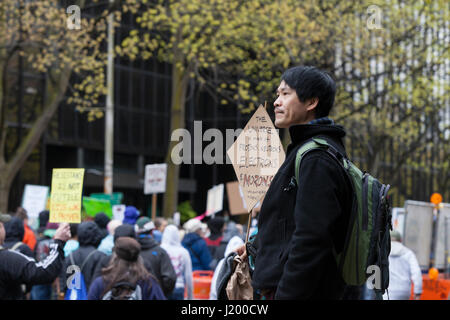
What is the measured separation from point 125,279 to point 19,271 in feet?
3.34

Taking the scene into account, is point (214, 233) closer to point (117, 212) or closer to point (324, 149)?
point (117, 212)

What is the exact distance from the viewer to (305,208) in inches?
121

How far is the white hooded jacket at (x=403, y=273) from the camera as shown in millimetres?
10406

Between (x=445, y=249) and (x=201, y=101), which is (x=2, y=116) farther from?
(x=201, y=101)

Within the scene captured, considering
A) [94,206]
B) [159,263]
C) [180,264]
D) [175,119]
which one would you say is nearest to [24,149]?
[94,206]

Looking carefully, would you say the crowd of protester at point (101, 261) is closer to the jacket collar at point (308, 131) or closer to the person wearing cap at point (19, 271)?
the person wearing cap at point (19, 271)

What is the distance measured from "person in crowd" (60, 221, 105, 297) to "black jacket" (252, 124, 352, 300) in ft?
16.7

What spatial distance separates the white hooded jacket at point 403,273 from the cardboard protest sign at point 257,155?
6.02 meters

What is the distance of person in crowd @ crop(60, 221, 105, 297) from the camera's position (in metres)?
8.18

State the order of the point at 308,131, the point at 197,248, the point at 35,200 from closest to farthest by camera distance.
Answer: the point at 308,131 → the point at 197,248 → the point at 35,200

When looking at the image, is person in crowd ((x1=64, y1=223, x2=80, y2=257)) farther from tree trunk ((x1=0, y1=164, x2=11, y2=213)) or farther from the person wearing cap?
tree trunk ((x1=0, y1=164, x2=11, y2=213))

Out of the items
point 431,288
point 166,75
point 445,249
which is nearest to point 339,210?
point 431,288

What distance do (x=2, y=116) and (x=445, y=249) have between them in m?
11.4

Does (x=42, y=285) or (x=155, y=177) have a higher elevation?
(x=155, y=177)
